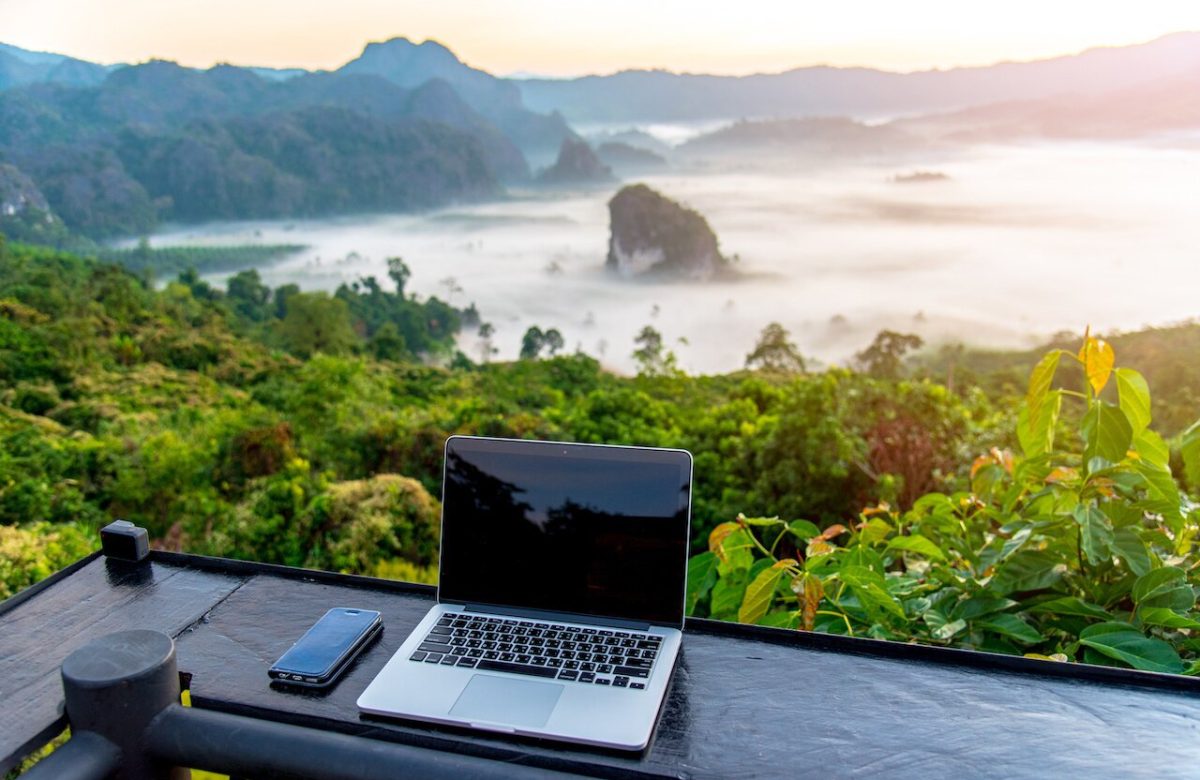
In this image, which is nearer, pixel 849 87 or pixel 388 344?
pixel 849 87

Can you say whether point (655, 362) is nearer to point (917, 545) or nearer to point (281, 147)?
point (917, 545)

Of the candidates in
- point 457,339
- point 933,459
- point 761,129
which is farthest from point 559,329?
point 933,459

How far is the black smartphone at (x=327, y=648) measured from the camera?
2.30 ft

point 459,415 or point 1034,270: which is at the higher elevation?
point 1034,270

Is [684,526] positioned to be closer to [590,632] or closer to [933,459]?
[590,632]

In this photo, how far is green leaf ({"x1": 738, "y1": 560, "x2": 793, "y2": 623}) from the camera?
0.95 metres

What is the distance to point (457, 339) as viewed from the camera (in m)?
15.8

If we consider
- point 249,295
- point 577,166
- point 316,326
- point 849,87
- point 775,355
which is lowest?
point 316,326

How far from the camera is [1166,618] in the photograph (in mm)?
873

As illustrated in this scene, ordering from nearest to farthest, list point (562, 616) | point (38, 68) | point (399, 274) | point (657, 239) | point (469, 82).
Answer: point (562, 616) < point (38, 68) < point (657, 239) < point (399, 274) < point (469, 82)

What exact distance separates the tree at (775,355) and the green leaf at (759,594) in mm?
9046

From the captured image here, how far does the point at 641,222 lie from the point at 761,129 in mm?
2726

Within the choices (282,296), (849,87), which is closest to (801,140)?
(849,87)

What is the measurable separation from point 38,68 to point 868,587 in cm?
1328
